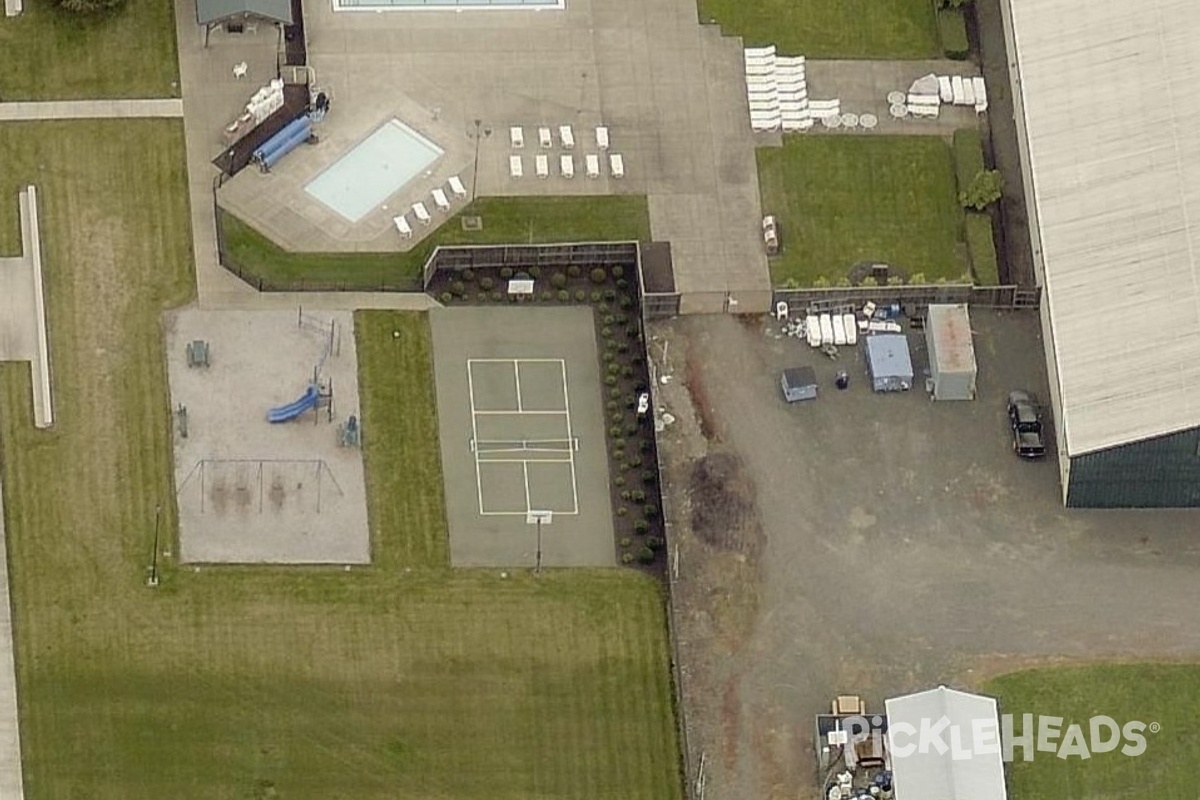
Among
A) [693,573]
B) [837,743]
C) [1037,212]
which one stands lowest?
[837,743]

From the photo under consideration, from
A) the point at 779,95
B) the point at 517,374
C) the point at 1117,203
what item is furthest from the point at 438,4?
the point at 1117,203

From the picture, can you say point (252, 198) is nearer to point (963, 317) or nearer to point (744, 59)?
point (744, 59)

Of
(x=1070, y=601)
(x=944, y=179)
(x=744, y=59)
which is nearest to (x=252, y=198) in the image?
(x=744, y=59)

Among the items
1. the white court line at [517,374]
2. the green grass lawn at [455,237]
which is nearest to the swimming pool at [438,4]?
the green grass lawn at [455,237]

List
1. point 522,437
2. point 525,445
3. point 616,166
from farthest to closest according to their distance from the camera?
point 616,166
point 522,437
point 525,445

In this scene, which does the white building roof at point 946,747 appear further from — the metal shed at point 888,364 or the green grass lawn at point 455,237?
the green grass lawn at point 455,237

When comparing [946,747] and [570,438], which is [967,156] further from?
[946,747]
